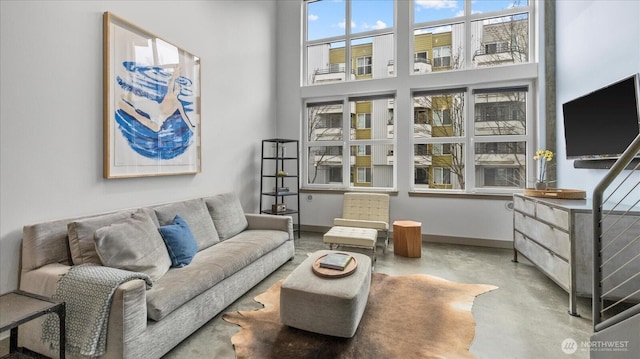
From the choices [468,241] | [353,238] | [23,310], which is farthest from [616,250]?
[23,310]

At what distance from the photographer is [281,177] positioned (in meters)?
5.02

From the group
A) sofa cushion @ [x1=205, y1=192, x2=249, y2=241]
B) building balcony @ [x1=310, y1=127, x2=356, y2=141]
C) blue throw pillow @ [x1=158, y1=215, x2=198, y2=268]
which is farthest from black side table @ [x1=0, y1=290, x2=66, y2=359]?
building balcony @ [x1=310, y1=127, x2=356, y2=141]

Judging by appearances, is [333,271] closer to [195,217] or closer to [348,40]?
[195,217]

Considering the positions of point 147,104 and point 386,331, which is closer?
point 386,331

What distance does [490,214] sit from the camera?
4293 millimetres

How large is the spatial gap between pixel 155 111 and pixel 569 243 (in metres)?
3.91

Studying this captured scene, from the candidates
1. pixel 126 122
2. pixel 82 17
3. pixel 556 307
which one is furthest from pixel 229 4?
pixel 556 307

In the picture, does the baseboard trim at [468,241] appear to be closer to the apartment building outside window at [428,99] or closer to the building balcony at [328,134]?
the apartment building outside window at [428,99]

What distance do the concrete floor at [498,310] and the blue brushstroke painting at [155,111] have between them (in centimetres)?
169

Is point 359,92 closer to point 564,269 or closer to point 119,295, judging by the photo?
point 564,269

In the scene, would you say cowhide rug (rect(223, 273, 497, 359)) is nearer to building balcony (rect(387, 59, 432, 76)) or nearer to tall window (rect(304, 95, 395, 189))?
tall window (rect(304, 95, 395, 189))

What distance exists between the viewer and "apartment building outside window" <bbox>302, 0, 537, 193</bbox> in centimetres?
437

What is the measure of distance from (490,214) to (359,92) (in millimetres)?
2877

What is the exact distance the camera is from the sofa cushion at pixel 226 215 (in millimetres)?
3291
